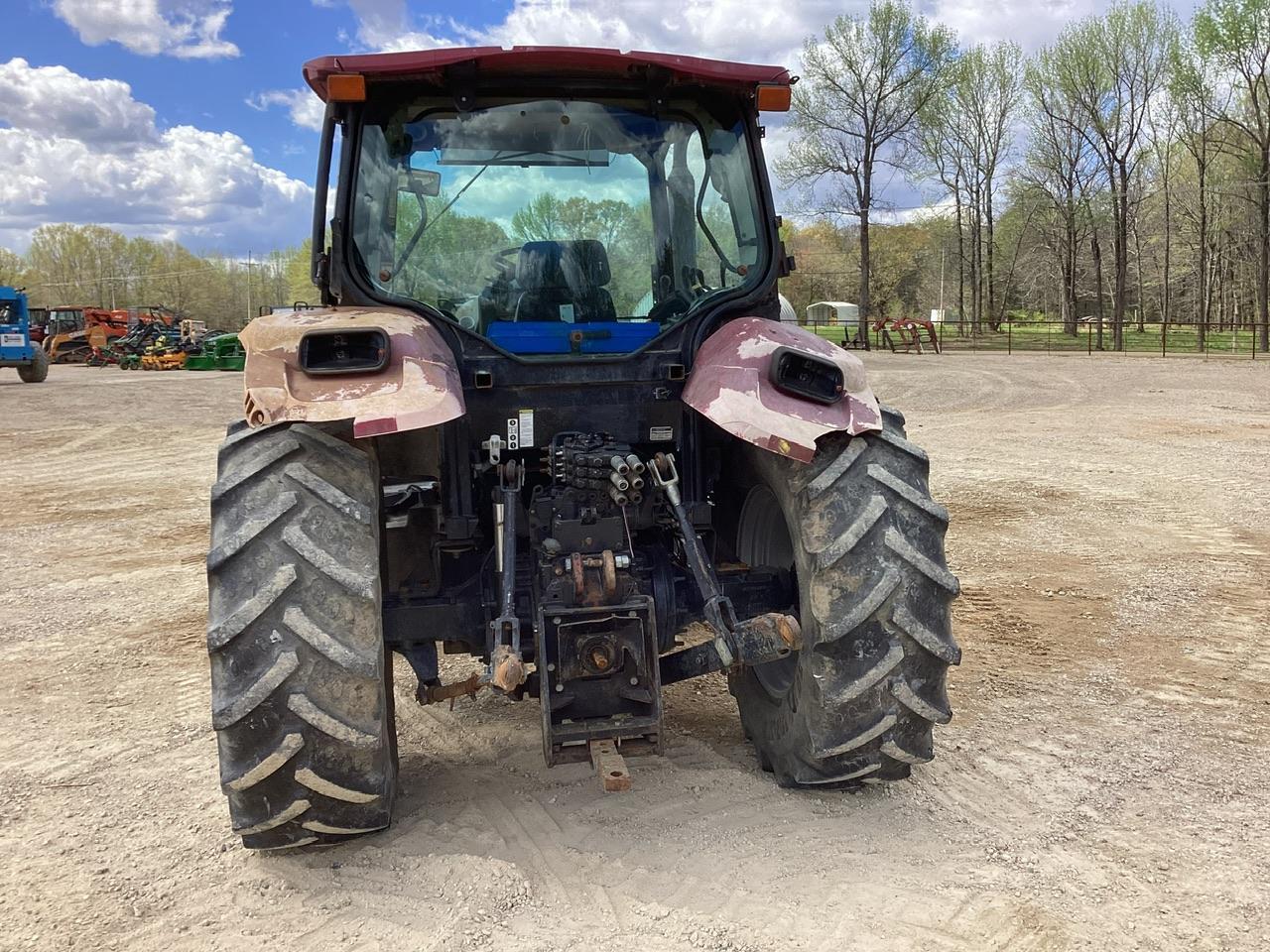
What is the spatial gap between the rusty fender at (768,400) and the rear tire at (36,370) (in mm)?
28081

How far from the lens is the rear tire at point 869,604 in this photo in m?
2.88

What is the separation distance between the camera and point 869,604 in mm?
2861

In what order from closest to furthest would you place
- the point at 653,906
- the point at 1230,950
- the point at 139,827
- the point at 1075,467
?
the point at 1230,950 < the point at 653,906 < the point at 139,827 < the point at 1075,467

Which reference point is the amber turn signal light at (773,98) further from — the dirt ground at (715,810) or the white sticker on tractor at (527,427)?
the dirt ground at (715,810)

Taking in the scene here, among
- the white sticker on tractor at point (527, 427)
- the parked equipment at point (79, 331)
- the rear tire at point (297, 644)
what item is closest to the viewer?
the rear tire at point (297, 644)

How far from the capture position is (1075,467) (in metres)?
10.1

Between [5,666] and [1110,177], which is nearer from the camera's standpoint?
[5,666]

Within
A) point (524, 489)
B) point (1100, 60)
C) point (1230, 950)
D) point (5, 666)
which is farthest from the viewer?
point (1100, 60)

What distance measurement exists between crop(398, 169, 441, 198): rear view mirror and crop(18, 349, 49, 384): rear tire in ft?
89.3

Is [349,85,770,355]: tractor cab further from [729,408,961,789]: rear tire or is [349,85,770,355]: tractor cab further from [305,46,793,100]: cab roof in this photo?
[729,408,961,789]: rear tire

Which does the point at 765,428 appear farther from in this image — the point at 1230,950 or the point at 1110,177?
the point at 1110,177

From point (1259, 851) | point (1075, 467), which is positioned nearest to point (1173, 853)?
point (1259, 851)

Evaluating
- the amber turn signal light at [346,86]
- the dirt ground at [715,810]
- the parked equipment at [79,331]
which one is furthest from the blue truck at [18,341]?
the amber turn signal light at [346,86]

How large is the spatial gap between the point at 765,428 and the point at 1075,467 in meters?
8.35
